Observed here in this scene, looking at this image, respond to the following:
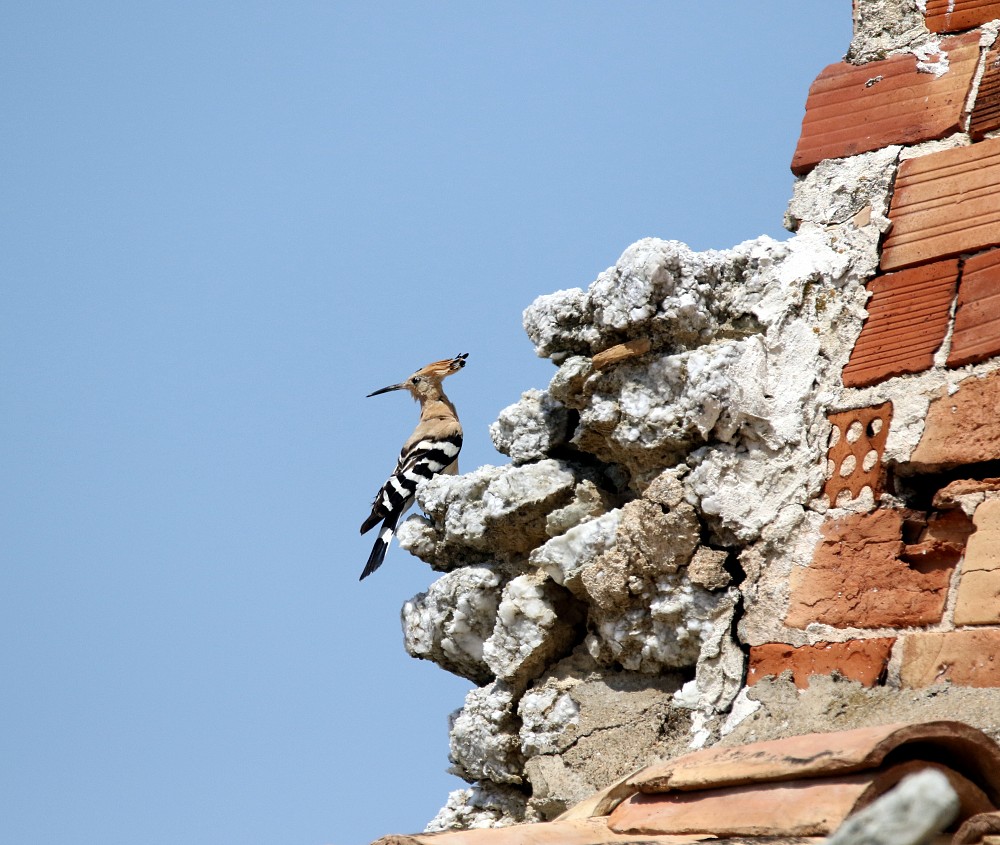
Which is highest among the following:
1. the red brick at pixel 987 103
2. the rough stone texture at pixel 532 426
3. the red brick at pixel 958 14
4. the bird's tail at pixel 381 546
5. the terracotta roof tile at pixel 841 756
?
the red brick at pixel 958 14

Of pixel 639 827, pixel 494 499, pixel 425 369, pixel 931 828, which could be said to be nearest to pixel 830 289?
pixel 494 499

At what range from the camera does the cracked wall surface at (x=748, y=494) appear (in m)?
2.45

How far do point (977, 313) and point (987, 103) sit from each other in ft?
1.84

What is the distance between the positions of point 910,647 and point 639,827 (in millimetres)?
666

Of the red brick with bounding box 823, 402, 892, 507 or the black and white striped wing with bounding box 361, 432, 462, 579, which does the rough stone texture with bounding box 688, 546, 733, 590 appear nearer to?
the red brick with bounding box 823, 402, 892, 507

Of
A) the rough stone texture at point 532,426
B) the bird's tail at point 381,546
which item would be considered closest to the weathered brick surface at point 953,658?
the rough stone texture at point 532,426

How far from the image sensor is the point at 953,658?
7.40 feet

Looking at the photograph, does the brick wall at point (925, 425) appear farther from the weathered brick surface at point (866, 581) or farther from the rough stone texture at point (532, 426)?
the rough stone texture at point (532, 426)

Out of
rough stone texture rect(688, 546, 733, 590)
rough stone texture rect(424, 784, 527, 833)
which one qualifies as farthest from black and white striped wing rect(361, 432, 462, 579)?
rough stone texture rect(688, 546, 733, 590)

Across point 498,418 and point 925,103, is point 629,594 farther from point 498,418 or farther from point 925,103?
point 925,103

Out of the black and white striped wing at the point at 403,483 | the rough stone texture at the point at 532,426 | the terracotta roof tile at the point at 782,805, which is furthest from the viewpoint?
the black and white striped wing at the point at 403,483

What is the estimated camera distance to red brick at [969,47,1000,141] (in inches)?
110

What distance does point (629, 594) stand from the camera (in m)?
2.81

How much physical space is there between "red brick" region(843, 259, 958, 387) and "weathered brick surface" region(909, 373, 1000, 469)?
0.11 meters
